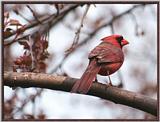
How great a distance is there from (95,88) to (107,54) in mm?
338

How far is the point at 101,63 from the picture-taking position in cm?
313

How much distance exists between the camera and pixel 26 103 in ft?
12.3

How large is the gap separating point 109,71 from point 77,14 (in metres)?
2.70

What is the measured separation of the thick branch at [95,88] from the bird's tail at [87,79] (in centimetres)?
6

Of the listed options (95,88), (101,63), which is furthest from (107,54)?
(95,88)

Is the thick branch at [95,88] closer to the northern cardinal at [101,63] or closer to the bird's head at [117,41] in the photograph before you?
the northern cardinal at [101,63]

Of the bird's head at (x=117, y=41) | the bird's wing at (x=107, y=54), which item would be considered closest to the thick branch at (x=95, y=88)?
the bird's wing at (x=107, y=54)

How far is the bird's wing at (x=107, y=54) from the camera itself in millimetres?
3154

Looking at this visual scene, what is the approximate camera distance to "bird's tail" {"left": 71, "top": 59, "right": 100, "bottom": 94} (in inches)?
112

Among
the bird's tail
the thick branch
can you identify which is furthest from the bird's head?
the thick branch

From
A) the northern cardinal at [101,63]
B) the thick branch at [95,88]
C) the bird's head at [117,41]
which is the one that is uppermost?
the bird's head at [117,41]

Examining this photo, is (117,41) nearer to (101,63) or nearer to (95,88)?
(101,63)

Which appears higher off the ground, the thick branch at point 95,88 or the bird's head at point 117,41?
the bird's head at point 117,41

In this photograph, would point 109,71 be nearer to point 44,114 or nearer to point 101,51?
point 101,51
